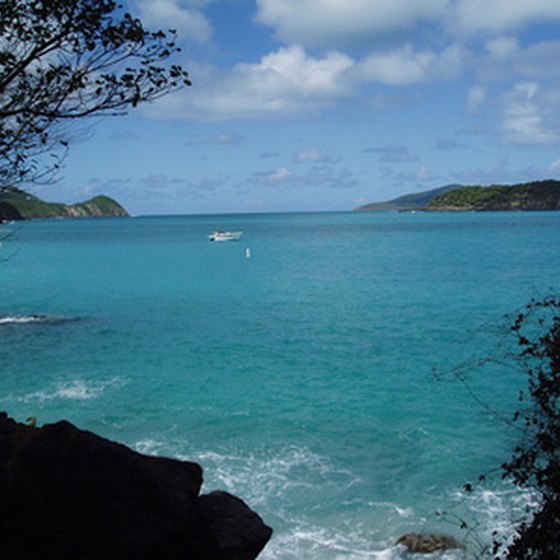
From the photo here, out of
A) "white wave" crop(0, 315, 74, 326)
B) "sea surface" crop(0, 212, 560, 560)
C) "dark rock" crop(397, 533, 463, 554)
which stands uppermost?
"white wave" crop(0, 315, 74, 326)

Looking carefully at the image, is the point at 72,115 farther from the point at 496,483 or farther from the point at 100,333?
the point at 100,333

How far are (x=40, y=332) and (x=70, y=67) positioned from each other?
32.9 meters

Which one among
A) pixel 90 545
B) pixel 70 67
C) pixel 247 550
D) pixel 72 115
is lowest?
pixel 247 550

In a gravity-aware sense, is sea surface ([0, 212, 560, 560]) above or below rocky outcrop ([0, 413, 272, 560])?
below

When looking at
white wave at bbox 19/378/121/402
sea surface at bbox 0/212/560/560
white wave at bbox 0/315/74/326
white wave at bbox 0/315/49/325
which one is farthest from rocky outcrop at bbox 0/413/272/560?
white wave at bbox 0/315/49/325

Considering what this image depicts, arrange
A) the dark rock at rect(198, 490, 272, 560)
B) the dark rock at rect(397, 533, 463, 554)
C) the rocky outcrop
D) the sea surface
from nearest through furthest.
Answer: the rocky outcrop
the dark rock at rect(198, 490, 272, 560)
the dark rock at rect(397, 533, 463, 554)
the sea surface

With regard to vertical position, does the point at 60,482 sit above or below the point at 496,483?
above

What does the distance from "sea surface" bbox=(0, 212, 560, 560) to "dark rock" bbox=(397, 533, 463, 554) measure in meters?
0.27

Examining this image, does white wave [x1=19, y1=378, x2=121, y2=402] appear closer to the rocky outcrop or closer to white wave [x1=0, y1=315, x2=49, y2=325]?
white wave [x1=0, y1=315, x2=49, y2=325]

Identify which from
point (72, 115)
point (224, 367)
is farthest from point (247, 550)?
point (224, 367)

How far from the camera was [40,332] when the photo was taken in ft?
131

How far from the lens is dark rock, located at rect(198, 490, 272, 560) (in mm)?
9000

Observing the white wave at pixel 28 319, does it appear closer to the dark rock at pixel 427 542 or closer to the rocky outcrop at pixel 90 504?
the dark rock at pixel 427 542

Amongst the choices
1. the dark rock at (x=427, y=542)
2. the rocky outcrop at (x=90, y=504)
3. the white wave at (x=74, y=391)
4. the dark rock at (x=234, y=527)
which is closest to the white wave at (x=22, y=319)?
the white wave at (x=74, y=391)
